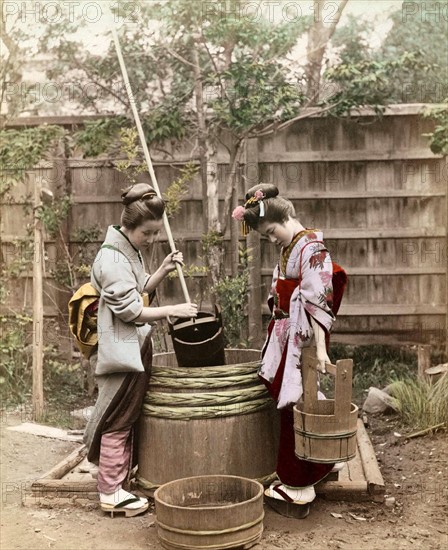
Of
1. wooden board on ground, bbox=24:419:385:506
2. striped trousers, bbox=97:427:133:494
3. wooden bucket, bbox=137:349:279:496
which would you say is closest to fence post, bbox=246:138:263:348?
wooden board on ground, bbox=24:419:385:506

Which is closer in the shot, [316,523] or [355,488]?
[316,523]

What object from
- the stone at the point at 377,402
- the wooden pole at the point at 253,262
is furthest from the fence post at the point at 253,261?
the stone at the point at 377,402

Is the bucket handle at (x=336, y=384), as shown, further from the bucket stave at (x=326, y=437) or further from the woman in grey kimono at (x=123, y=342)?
the woman in grey kimono at (x=123, y=342)

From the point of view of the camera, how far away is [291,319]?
12.6 feet

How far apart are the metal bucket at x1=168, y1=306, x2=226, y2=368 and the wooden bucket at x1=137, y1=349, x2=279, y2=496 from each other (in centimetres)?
12

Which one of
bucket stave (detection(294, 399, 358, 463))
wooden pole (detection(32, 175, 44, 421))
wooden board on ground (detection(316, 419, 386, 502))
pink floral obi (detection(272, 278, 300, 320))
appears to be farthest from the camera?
wooden pole (detection(32, 175, 44, 421))

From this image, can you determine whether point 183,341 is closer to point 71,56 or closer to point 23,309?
point 23,309

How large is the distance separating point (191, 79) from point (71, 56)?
46.2 inches

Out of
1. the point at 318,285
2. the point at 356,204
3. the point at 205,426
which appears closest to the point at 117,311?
the point at 205,426

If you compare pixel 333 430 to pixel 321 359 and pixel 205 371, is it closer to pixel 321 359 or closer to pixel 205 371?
pixel 321 359

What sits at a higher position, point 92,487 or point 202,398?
point 202,398

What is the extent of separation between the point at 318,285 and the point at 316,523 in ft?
4.04

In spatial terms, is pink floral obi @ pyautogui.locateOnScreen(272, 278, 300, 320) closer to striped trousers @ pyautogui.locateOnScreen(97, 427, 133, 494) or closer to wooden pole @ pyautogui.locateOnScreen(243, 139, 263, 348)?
striped trousers @ pyautogui.locateOnScreen(97, 427, 133, 494)

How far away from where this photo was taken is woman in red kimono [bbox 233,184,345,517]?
12.2 ft
